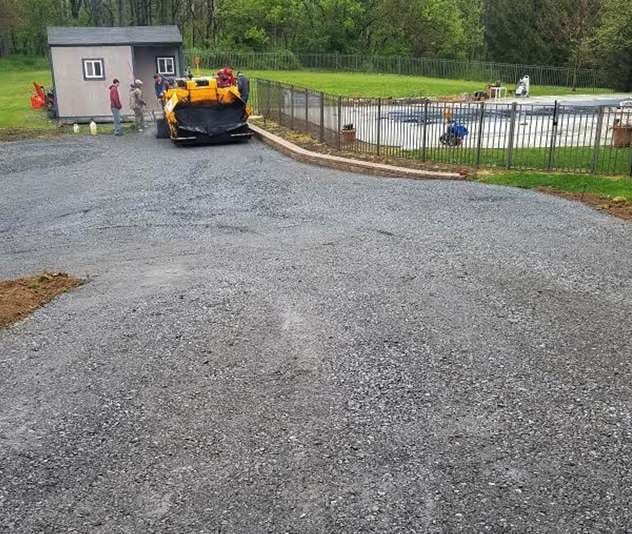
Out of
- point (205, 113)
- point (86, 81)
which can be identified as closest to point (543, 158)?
point (205, 113)

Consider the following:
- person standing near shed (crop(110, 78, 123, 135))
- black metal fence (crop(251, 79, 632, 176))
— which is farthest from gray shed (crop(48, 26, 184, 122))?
black metal fence (crop(251, 79, 632, 176))

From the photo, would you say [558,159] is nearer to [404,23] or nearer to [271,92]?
[271,92]

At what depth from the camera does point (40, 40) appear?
7781cm

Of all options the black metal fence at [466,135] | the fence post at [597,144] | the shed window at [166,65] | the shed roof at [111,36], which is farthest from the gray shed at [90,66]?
the fence post at [597,144]

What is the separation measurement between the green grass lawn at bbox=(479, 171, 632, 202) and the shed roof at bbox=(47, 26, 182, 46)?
1723cm

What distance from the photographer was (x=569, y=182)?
13.1 m

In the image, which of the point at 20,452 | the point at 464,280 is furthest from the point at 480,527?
the point at 464,280

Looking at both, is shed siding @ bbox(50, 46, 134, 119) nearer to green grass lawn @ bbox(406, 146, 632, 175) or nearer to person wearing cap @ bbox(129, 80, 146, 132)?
person wearing cap @ bbox(129, 80, 146, 132)

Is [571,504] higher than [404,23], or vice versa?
[404,23]

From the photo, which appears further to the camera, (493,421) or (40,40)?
(40,40)

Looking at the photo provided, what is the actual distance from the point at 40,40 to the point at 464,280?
265 feet

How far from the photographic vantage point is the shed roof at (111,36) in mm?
25484

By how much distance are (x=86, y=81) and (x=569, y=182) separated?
1875cm

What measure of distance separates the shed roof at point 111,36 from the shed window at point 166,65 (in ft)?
3.32
